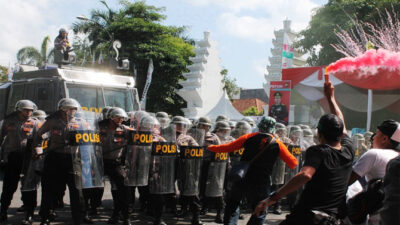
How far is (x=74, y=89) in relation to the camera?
1021 centimetres

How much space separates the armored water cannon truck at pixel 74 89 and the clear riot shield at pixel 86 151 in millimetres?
4058

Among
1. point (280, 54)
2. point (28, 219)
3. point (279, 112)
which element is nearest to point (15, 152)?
point (28, 219)

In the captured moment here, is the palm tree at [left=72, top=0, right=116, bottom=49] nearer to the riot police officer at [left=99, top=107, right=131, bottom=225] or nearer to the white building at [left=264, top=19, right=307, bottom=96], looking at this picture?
the white building at [left=264, top=19, right=307, bottom=96]

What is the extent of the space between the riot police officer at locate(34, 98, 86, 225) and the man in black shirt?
332 centimetres

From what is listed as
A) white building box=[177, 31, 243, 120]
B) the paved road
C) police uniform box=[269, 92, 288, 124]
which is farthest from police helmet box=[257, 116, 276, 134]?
white building box=[177, 31, 243, 120]

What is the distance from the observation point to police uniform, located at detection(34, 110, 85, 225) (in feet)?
18.8

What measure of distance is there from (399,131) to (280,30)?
3616 centimetres

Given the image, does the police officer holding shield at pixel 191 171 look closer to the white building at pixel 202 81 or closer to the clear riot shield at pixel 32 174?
the clear riot shield at pixel 32 174

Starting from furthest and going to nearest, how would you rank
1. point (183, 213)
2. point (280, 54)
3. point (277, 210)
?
point (280, 54) < point (277, 210) < point (183, 213)

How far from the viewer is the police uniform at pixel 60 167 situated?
5738 mm

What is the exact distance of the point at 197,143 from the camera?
7.22 meters

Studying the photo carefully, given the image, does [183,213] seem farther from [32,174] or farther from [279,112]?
[279,112]

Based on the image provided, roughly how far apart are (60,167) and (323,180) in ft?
12.4

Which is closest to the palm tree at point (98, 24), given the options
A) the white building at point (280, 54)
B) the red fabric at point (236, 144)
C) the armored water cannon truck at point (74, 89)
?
the white building at point (280, 54)
